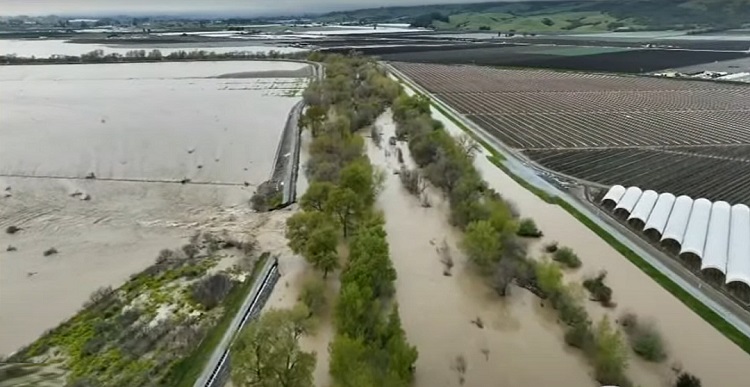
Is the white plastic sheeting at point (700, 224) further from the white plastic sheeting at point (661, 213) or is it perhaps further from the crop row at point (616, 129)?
the crop row at point (616, 129)

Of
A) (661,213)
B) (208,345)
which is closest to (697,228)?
(661,213)

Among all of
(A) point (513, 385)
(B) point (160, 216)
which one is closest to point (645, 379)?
(A) point (513, 385)

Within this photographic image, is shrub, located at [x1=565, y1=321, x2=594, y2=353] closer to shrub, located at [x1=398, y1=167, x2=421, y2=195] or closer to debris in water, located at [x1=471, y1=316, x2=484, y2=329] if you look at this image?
debris in water, located at [x1=471, y1=316, x2=484, y2=329]

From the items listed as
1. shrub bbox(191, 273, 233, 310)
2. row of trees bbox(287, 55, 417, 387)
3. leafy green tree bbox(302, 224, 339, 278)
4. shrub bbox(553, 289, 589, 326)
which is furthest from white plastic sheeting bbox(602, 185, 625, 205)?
shrub bbox(191, 273, 233, 310)

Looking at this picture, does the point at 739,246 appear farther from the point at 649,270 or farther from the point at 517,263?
the point at 517,263

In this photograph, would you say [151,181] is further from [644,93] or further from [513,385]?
[644,93]

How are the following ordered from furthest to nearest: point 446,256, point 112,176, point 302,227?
point 112,176 < point 446,256 < point 302,227

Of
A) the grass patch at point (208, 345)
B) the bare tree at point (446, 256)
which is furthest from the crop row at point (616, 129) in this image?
the grass patch at point (208, 345)
